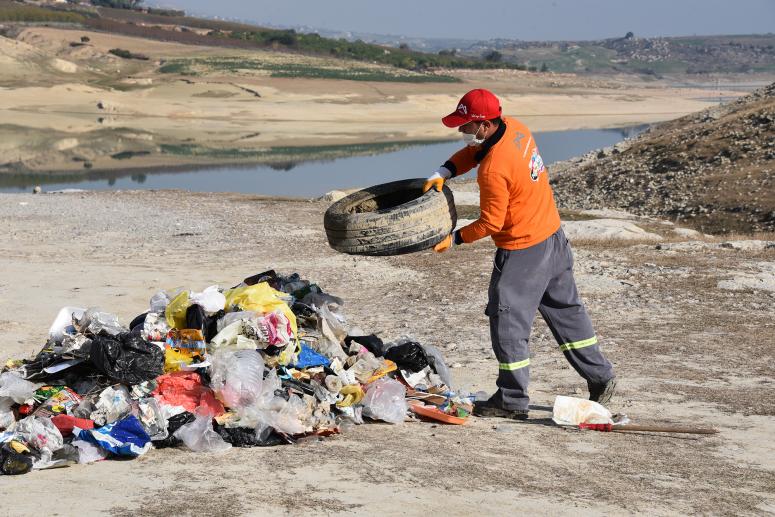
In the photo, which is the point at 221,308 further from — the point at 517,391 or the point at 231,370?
the point at 517,391

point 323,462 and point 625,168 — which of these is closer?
point 323,462

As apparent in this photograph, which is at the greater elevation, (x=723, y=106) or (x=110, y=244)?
(x=723, y=106)

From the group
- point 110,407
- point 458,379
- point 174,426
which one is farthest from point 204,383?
point 458,379

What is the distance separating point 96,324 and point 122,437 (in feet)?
4.59

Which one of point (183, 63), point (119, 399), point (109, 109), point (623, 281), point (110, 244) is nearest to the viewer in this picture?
point (119, 399)

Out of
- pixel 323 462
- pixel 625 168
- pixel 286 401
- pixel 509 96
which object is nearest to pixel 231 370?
pixel 286 401

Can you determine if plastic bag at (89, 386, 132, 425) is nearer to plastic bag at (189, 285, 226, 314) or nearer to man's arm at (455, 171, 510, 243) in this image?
plastic bag at (189, 285, 226, 314)

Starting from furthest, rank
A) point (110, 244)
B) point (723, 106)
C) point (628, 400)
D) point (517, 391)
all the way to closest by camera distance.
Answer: point (723, 106), point (110, 244), point (628, 400), point (517, 391)

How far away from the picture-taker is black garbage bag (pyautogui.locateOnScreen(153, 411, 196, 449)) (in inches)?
237

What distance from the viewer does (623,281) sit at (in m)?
12.4

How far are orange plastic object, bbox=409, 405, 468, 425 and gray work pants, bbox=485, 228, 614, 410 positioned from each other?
0.34 meters

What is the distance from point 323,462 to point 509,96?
265 feet

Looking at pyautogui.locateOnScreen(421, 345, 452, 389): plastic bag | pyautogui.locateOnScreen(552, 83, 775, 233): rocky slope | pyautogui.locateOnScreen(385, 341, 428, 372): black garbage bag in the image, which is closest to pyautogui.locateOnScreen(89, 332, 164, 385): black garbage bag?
pyautogui.locateOnScreen(385, 341, 428, 372): black garbage bag

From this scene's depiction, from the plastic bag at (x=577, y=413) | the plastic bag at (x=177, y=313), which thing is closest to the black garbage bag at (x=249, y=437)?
the plastic bag at (x=177, y=313)
